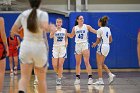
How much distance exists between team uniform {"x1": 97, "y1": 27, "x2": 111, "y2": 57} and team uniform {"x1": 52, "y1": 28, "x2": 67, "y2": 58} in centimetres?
107

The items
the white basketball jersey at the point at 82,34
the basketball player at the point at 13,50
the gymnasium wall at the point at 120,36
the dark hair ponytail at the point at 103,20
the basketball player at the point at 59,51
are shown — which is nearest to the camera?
the dark hair ponytail at the point at 103,20

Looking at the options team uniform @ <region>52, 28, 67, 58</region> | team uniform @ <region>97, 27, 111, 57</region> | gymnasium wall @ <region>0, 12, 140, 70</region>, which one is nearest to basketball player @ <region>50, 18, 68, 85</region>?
team uniform @ <region>52, 28, 67, 58</region>

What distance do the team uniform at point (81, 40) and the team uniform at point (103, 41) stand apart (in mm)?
452

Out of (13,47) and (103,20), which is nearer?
(103,20)

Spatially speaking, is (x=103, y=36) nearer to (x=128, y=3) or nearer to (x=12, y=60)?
(x=12, y=60)

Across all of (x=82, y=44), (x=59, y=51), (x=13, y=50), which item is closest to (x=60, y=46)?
(x=59, y=51)

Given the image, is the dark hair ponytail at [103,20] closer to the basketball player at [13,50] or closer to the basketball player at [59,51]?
the basketball player at [59,51]

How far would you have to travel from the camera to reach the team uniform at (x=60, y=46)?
10.8 m

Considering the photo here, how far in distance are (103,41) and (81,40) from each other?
2.31 feet

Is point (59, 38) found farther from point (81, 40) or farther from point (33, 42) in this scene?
point (33, 42)

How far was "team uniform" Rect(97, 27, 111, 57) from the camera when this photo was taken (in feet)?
34.8

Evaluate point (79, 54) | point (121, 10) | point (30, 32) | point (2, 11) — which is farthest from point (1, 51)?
point (121, 10)

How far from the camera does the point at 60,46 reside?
10836 millimetres

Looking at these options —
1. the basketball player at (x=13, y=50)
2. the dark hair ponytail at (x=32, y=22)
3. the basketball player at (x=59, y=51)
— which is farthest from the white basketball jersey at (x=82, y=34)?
the dark hair ponytail at (x=32, y=22)
